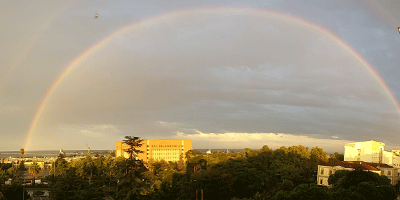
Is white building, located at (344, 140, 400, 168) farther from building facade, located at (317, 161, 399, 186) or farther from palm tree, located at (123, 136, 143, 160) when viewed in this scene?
palm tree, located at (123, 136, 143, 160)

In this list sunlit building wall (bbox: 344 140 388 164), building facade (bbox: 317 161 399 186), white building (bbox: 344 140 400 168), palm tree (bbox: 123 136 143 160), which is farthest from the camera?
sunlit building wall (bbox: 344 140 388 164)

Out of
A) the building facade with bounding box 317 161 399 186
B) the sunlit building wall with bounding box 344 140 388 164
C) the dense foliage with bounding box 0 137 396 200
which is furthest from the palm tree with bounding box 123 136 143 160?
the sunlit building wall with bounding box 344 140 388 164

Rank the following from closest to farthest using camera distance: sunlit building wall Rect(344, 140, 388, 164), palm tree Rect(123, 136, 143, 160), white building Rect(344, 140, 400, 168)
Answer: palm tree Rect(123, 136, 143, 160) < white building Rect(344, 140, 400, 168) < sunlit building wall Rect(344, 140, 388, 164)

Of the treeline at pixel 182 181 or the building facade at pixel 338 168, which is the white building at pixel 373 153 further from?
the treeline at pixel 182 181

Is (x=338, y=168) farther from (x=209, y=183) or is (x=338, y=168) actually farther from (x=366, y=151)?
(x=366, y=151)

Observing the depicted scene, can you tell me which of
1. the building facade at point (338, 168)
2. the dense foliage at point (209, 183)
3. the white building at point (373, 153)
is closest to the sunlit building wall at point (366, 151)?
the white building at point (373, 153)

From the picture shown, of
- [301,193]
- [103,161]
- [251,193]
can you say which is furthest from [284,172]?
[103,161]

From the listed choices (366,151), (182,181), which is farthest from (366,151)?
(182,181)

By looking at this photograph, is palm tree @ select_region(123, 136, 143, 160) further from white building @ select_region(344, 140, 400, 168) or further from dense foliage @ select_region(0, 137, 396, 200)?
white building @ select_region(344, 140, 400, 168)

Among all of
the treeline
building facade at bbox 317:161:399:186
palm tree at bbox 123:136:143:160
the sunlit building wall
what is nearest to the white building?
the sunlit building wall

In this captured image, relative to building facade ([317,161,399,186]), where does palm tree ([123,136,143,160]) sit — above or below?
above

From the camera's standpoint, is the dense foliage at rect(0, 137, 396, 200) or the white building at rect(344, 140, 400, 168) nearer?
the dense foliage at rect(0, 137, 396, 200)

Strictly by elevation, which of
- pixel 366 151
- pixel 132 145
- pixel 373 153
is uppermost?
pixel 132 145
